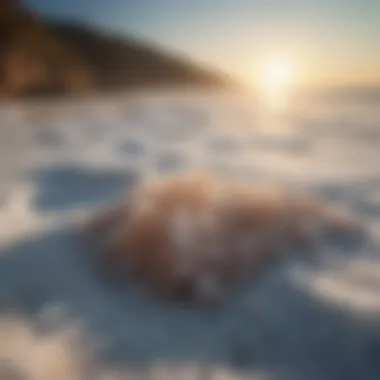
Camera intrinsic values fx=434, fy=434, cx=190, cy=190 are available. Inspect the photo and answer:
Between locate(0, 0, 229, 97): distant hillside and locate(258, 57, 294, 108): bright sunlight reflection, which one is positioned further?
locate(0, 0, 229, 97): distant hillside

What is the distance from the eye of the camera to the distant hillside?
1051mm

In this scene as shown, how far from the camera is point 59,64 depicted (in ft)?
3.77

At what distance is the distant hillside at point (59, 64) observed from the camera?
1051 mm

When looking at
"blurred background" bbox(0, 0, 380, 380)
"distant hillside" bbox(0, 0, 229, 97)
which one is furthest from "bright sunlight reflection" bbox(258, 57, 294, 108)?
"distant hillside" bbox(0, 0, 229, 97)

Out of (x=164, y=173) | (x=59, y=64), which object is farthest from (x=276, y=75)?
(x=59, y=64)

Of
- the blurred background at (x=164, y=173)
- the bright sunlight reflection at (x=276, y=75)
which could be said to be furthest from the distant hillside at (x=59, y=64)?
the bright sunlight reflection at (x=276, y=75)

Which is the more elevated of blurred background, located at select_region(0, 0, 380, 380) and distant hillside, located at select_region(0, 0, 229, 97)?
distant hillside, located at select_region(0, 0, 229, 97)

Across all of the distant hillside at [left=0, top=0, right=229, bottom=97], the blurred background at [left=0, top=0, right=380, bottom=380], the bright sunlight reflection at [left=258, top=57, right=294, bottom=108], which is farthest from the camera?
the distant hillside at [left=0, top=0, right=229, bottom=97]

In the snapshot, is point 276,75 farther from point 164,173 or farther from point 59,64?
point 59,64

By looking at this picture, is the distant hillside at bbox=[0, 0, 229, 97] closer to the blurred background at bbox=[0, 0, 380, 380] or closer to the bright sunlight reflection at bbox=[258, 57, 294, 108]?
the blurred background at bbox=[0, 0, 380, 380]

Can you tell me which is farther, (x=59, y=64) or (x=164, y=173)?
(x=59, y=64)

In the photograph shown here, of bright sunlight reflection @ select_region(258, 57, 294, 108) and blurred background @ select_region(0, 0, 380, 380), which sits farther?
bright sunlight reflection @ select_region(258, 57, 294, 108)

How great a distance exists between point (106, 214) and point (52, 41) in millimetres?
714

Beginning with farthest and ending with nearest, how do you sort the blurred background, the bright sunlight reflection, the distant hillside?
the distant hillside < the bright sunlight reflection < the blurred background
